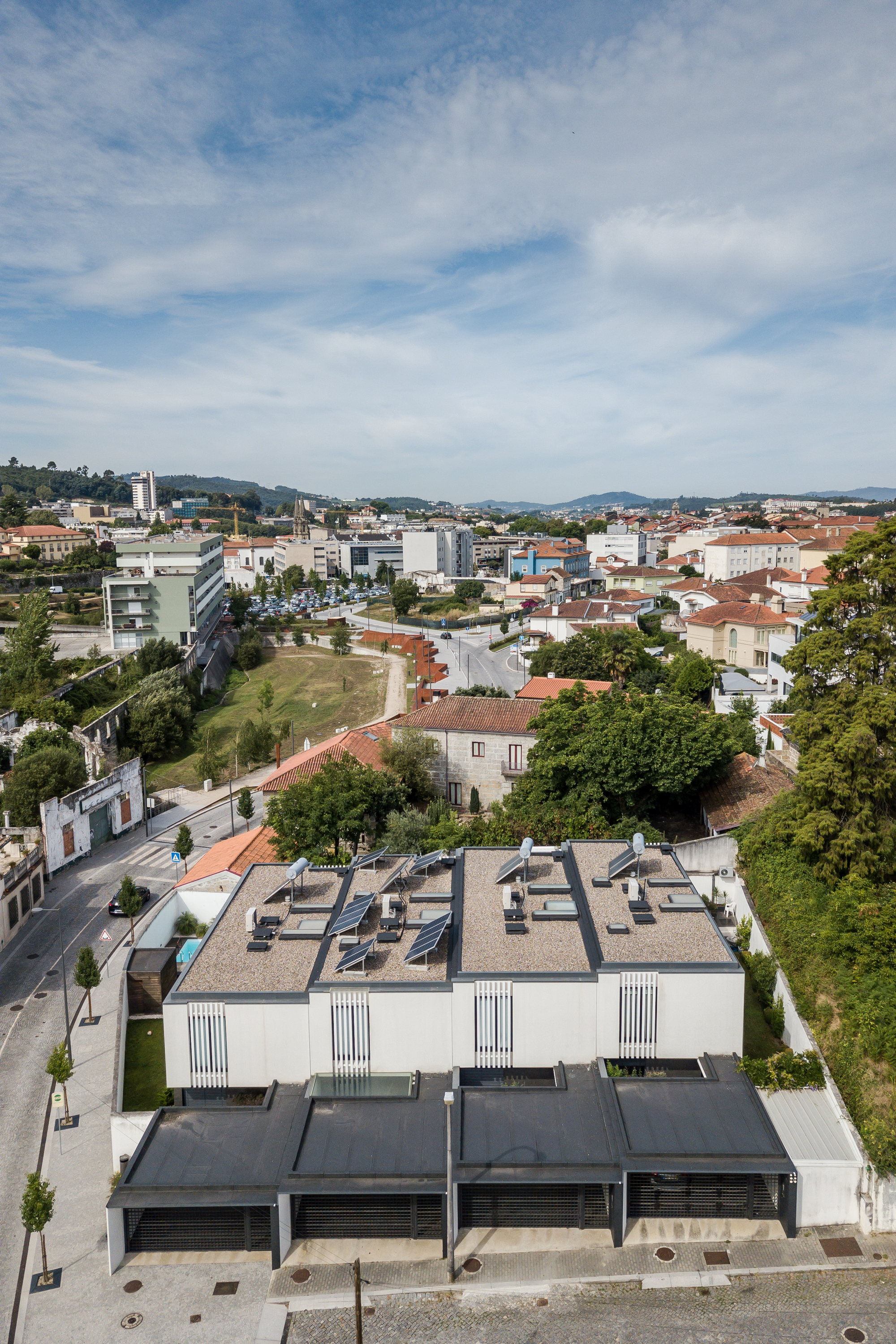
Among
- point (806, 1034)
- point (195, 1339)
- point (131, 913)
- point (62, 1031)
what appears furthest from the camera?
point (131, 913)

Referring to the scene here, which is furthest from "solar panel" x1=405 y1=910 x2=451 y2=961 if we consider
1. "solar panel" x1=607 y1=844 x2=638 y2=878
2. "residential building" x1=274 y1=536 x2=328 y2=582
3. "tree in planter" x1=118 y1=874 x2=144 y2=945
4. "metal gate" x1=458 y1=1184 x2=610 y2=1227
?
"residential building" x1=274 y1=536 x2=328 y2=582

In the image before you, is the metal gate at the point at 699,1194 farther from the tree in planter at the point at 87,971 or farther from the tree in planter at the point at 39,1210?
the tree in planter at the point at 87,971

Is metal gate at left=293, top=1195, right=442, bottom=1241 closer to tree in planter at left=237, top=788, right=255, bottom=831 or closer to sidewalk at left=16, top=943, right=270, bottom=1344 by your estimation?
sidewalk at left=16, top=943, right=270, bottom=1344

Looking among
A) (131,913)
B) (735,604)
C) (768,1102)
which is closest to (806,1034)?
(768,1102)

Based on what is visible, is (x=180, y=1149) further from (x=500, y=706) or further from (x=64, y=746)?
(x=64, y=746)

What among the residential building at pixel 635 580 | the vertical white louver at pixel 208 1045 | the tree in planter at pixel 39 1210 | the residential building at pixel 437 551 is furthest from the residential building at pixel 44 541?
the tree in planter at pixel 39 1210

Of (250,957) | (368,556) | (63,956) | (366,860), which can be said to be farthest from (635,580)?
(250,957)
